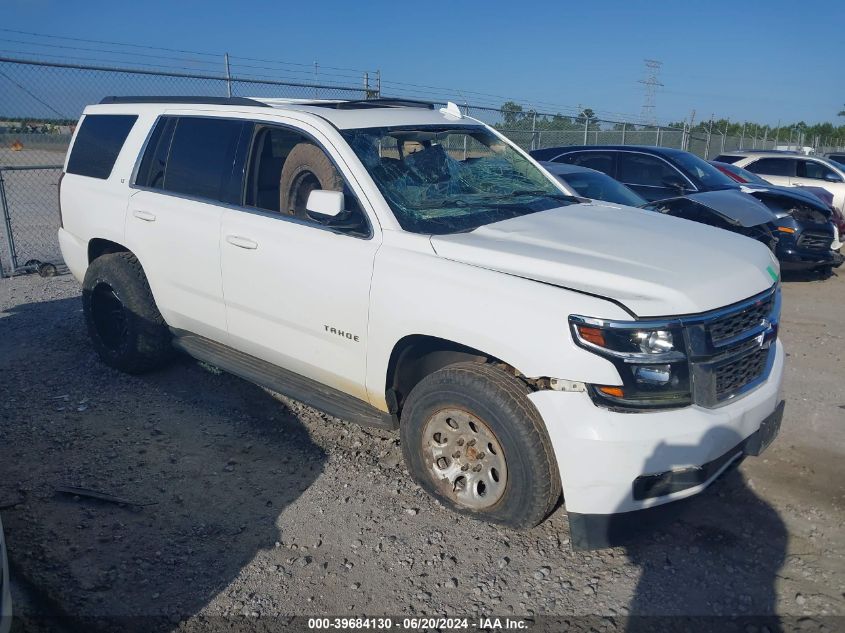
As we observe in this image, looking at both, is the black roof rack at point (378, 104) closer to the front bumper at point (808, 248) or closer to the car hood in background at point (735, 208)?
the car hood in background at point (735, 208)

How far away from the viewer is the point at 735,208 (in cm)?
787

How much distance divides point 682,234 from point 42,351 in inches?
198

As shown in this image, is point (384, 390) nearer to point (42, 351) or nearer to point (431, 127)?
point (431, 127)

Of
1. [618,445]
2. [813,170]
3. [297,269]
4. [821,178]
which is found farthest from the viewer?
[813,170]

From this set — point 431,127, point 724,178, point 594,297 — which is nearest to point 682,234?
point 594,297

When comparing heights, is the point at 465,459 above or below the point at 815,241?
below

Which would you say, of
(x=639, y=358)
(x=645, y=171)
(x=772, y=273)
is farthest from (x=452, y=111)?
(x=645, y=171)

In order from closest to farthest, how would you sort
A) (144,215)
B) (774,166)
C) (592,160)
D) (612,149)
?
(144,215) → (612,149) → (592,160) → (774,166)

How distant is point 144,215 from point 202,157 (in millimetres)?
604

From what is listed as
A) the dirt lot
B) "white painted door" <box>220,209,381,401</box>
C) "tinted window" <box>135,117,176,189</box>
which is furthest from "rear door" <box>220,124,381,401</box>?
"tinted window" <box>135,117,176,189</box>

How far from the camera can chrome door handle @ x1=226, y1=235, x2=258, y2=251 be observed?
410 cm

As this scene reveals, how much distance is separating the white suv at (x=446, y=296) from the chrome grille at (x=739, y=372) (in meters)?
0.01

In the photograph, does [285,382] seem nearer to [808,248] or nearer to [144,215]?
[144,215]

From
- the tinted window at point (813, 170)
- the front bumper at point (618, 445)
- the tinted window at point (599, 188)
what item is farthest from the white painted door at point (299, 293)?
the tinted window at point (813, 170)
